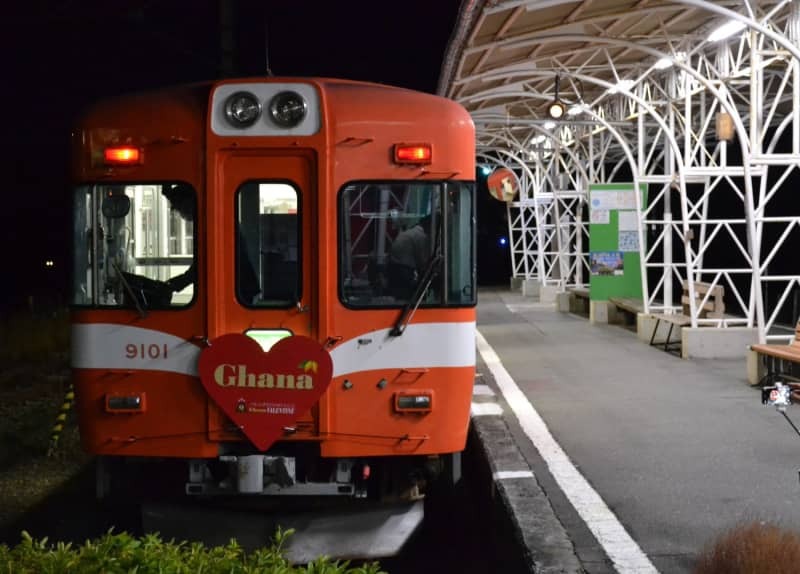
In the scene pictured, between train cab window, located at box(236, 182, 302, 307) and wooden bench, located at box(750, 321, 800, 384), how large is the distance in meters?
6.59

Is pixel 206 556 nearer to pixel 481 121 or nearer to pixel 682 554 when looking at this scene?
pixel 682 554

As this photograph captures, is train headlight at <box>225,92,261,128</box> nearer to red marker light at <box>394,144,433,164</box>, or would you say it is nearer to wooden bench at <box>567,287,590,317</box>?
red marker light at <box>394,144,433,164</box>

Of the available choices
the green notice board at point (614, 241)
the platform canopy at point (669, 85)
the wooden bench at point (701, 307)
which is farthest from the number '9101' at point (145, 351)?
the green notice board at point (614, 241)

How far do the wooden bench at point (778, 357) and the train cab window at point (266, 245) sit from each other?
6.59 meters

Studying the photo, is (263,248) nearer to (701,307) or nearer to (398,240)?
(398,240)

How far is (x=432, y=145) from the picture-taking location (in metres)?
6.93

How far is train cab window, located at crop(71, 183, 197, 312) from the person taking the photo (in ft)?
22.9

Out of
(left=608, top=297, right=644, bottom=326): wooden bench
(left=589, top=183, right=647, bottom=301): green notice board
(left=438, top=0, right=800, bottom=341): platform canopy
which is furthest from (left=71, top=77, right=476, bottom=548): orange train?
(left=589, top=183, right=647, bottom=301): green notice board

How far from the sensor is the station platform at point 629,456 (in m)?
6.61

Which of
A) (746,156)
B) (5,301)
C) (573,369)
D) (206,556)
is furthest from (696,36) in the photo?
(5,301)

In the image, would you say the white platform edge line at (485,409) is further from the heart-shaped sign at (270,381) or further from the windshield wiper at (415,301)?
the heart-shaped sign at (270,381)

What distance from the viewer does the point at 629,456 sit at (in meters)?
9.20

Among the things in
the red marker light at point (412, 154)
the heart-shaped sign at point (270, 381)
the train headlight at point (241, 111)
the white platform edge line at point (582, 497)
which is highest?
the train headlight at point (241, 111)

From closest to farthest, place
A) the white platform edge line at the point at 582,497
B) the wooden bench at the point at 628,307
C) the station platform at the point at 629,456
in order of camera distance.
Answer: the white platform edge line at the point at 582,497 < the station platform at the point at 629,456 < the wooden bench at the point at 628,307
